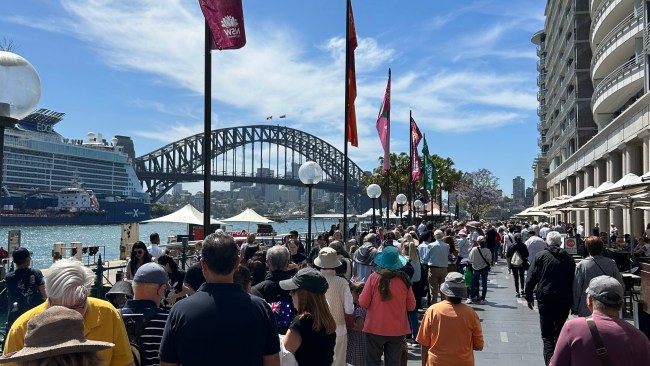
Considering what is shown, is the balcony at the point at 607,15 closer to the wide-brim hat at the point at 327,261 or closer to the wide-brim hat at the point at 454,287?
the wide-brim hat at the point at 327,261

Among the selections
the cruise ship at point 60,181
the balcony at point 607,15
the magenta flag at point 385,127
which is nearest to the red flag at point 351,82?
the magenta flag at point 385,127

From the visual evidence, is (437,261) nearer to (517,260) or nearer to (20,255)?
(517,260)

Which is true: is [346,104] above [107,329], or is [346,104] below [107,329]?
above

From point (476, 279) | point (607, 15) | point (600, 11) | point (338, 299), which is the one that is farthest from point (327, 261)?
point (600, 11)

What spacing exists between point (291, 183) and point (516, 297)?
300ft

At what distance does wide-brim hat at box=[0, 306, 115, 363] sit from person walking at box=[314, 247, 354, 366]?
3.66 metres

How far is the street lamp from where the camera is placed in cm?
526

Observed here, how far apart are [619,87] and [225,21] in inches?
1095

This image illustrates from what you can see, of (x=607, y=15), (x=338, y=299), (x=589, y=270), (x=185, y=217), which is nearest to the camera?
(x=338, y=299)

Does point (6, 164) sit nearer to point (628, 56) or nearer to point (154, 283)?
point (628, 56)

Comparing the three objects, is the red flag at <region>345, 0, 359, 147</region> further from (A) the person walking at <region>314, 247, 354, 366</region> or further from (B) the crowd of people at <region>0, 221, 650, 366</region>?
(A) the person walking at <region>314, 247, 354, 366</region>

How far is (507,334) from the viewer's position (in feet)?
33.4

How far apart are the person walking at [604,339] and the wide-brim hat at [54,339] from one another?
2.92 m

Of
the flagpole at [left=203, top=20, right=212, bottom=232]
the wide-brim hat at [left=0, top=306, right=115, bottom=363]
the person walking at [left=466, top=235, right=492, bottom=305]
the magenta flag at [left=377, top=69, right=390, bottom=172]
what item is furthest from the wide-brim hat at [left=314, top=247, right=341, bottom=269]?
the magenta flag at [left=377, top=69, right=390, bottom=172]
